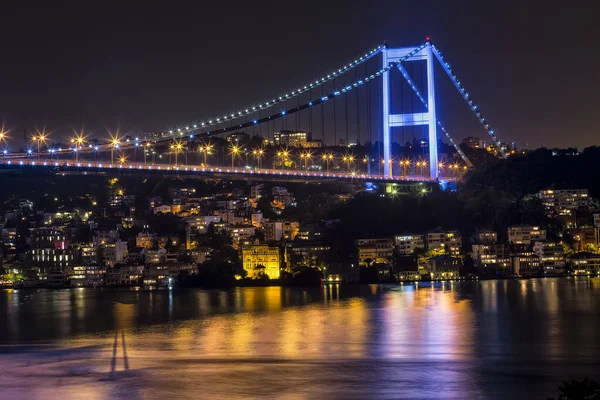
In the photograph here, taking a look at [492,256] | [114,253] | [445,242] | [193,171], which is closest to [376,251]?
[445,242]

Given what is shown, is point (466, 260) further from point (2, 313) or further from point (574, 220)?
point (2, 313)

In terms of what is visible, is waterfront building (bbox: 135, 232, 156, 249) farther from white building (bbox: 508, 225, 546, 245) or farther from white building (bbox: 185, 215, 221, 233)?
white building (bbox: 508, 225, 546, 245)

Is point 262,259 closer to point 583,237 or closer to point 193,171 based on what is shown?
point 193,171

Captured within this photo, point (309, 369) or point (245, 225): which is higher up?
point (245, 225)

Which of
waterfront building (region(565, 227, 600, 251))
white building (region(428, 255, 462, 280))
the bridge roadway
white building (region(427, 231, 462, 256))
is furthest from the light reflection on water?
waterfront building (region(565, 227, 600, 251))

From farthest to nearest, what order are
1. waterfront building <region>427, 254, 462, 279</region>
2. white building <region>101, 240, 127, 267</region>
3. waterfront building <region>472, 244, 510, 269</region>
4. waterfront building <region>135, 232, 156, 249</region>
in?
1. waterfront building <region>135, 232, 156, 249</region>
2. white building <region>101, 240, 127, 267</region>
3. waterfront building <region>472, 244, 510, 269</region>
4. waterfront building <region>427, 254, 462, 279</region>

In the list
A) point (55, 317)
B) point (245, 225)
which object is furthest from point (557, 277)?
point (55, 317)

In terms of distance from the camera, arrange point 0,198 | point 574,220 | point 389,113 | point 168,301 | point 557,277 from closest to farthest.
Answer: point 168,301
point 557,277
point 389,113
point 574,220
point 0,198

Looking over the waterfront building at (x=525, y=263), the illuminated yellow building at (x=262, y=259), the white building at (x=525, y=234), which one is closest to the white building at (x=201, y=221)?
the illuminated yellow building at (x=262, y=259)
